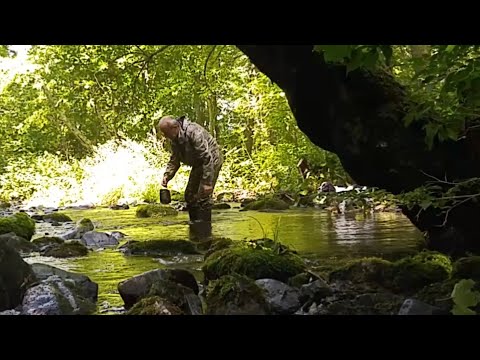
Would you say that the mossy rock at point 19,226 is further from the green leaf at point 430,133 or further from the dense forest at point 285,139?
the green leaf at point 430,133

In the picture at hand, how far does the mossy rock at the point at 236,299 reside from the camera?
9.04 ft

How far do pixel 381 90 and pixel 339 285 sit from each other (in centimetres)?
137

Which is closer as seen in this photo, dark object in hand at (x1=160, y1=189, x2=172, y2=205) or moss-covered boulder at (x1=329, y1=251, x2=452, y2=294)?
moss-covered boulder at (x1=329, y1=251, x2=452, y2=294)

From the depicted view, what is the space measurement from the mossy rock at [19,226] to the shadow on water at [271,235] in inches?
39.8

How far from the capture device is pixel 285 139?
14711 mm

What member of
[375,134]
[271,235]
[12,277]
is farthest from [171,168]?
[12,277]

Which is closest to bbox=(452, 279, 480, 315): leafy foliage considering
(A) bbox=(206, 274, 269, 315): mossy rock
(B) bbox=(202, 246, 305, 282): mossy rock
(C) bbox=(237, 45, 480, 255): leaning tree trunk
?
(A) bbox=(206, 274, 269, 315): mossy rock

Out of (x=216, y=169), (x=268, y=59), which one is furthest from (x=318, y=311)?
(x=216, y=169)

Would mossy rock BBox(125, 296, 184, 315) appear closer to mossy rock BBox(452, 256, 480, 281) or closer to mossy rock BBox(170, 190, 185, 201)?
mossy rock BBox(452, 256, 480, 281)

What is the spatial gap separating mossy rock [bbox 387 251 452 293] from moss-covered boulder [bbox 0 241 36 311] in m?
1.96

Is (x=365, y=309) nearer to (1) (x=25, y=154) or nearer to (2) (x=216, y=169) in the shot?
(2) (x=216, y=169)

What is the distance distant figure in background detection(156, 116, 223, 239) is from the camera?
25.0 ft

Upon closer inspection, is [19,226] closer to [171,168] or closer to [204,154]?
[171,168]
